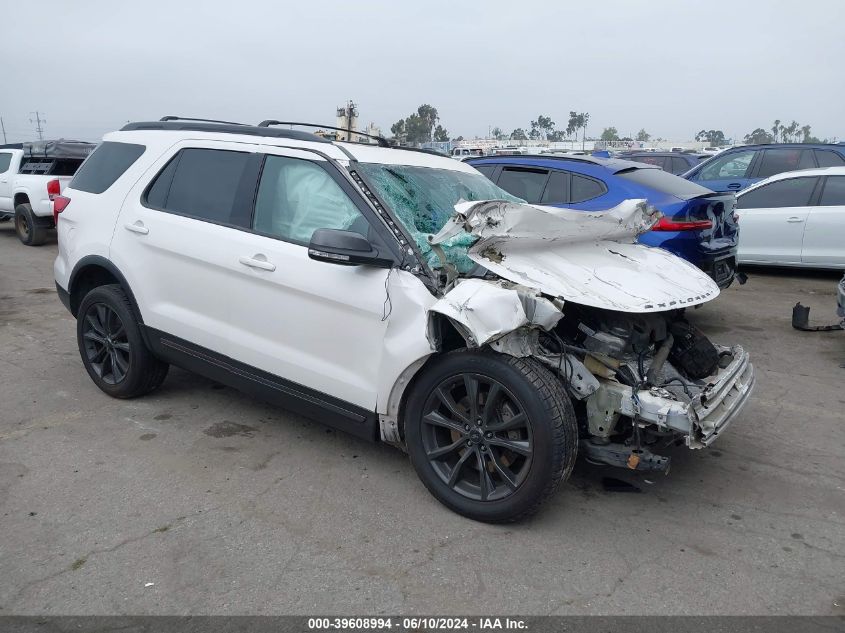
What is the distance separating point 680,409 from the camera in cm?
318

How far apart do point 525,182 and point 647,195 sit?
4.20 ft

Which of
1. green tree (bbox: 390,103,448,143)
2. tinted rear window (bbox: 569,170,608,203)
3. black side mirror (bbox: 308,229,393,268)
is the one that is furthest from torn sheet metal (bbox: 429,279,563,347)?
green tree (bbox: 390,103,448,143)

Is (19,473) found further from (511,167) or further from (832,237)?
(832,237)

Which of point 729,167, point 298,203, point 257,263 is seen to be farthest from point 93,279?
point 729,167

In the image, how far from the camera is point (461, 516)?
3492mm

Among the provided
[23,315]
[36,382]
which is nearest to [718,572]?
[36,382]

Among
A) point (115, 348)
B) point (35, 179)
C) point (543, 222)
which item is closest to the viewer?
point (543, 222)

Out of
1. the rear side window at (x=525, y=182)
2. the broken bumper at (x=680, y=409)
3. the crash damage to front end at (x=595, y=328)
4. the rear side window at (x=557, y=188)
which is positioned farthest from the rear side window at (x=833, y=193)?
the broken bumper at (x=680, y=409)

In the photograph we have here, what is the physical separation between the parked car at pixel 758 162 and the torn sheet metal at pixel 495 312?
9.61m

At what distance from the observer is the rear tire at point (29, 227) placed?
42.2ft

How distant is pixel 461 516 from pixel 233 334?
1715mm

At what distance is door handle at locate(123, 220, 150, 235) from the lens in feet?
15.0

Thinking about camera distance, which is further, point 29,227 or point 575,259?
point 29,227

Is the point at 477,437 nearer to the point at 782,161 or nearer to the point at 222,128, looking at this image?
the point at 222,128
